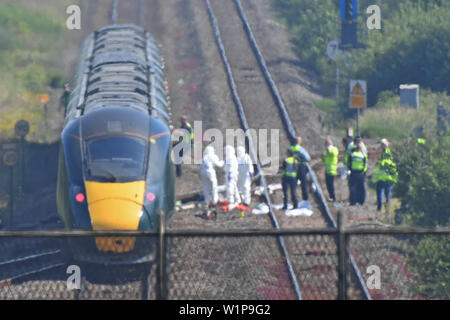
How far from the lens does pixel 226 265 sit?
8.87m

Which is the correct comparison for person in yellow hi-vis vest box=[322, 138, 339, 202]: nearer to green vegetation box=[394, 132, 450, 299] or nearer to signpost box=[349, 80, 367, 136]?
green vegetation box=[394, 132, 450, 299]

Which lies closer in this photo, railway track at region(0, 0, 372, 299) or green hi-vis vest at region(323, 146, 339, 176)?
railway track at region(0, 0, 372, 299)

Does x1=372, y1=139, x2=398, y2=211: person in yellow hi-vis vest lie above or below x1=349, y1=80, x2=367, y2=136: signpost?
below

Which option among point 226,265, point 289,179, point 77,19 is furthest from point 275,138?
point 77,19

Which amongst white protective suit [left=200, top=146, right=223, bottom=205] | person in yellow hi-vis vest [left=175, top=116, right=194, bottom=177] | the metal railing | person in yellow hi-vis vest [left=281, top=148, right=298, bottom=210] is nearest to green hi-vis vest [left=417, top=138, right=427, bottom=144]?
person in yellow hi-vis vest [left=281, top=148, right=298, bottom=210]

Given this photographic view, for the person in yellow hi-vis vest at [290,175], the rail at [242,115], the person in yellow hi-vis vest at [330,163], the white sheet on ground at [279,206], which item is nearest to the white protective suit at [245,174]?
the rail at [242,115]

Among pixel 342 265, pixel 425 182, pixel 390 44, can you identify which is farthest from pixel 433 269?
pixel 390 44

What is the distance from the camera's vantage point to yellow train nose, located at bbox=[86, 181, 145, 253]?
15.3 metres

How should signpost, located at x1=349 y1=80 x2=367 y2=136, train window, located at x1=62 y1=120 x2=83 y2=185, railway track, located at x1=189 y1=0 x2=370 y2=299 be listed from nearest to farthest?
1. train window, located at x1=62 y1=120 x2=83 y2=185
2. signpost, located at x1=349 y1=80 x2=367 y2=136
3. railway track, located at x1=189 y1=0 x2=370 y2=299

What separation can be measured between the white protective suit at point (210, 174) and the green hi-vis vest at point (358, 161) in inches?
118

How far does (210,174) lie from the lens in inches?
774

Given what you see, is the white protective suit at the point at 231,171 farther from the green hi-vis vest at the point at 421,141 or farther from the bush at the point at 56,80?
the bush at the point at 56,80

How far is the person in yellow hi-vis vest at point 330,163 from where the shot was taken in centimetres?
1988

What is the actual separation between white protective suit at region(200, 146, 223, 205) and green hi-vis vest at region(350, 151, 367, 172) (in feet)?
9.81
